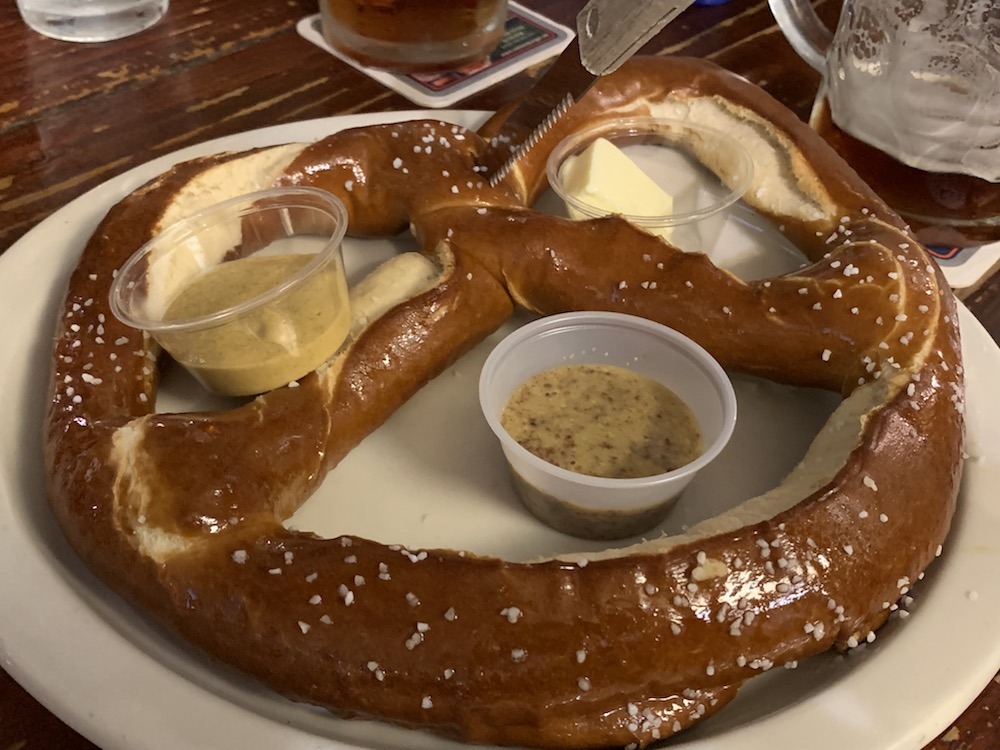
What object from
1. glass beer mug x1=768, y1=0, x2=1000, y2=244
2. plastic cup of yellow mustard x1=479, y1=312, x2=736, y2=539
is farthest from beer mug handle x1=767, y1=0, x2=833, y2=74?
plastic cup of yellow mustard x1=479, y1=312, x2=736, y2=539

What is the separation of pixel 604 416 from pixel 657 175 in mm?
702

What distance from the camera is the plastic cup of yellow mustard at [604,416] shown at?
1133 millimetres

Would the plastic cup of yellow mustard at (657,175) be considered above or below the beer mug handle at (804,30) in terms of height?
below

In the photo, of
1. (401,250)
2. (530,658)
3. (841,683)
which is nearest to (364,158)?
(401,250)

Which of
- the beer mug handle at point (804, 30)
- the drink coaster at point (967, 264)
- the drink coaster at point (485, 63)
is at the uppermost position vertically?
the beer mug handle at point (804, 30)

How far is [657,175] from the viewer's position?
174cm

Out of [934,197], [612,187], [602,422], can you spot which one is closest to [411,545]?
[602,422]

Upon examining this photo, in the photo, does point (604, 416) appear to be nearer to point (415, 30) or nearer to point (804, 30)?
point (804, 30)

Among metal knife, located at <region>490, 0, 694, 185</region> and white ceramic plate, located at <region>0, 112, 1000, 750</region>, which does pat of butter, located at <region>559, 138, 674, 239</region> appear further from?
white ceramic plate, located at <region>0, 112, 1000, 750</region>

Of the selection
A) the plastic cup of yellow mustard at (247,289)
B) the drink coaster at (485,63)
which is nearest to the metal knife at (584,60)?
the plastic cup of yellow mustard at (247,289)

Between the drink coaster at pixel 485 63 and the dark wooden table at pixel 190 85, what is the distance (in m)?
0.03

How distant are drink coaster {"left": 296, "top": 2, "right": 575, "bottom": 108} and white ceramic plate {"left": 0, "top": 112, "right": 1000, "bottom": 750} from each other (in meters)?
0.83

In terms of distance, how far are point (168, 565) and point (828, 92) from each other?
1.56 m

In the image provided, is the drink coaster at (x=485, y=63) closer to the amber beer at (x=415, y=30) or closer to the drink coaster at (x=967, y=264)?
the amber beer at (x=415, y=30)
